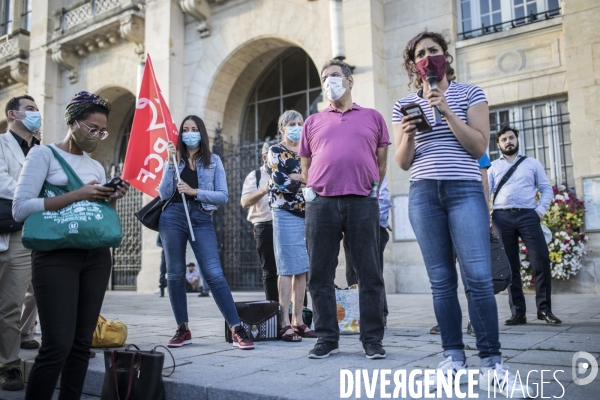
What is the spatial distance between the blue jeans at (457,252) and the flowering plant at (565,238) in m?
6.55

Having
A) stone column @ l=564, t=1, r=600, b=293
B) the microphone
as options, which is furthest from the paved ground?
stone column @ l=564, t=1, r=600, b=293

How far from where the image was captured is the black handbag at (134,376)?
3270mm

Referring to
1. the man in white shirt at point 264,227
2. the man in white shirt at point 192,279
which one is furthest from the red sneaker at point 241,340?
the man in white shirt at point 192,279

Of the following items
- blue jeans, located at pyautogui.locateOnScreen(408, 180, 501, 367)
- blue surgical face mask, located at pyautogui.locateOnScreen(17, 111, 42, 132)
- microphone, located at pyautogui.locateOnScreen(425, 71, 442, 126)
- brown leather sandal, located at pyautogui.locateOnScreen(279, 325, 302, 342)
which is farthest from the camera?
brown leather sandal, located at pyautogui.locateOnScreen(279, 325, 302, 342)

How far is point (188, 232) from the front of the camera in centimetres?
484

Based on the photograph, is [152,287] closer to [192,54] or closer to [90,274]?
[192,54]

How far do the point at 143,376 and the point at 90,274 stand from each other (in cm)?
70

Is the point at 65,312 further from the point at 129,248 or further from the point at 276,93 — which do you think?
the point at 276,93

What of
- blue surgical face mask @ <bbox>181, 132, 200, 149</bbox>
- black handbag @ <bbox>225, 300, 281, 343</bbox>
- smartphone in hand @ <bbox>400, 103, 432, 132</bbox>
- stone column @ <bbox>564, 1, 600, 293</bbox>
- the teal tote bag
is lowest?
black handbag @ <bbox>225, 300, 281, 343</bbox>

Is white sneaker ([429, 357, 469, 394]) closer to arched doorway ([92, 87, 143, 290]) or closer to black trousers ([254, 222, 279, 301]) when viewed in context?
black trousers ([254, 222, 279, 301])

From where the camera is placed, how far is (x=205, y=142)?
5.02 metres

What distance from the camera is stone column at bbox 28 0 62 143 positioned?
16.9 m

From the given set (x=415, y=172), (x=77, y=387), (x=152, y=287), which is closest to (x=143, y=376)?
(x=77, y=387)

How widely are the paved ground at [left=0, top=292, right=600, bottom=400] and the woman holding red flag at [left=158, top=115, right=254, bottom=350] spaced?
29cm
